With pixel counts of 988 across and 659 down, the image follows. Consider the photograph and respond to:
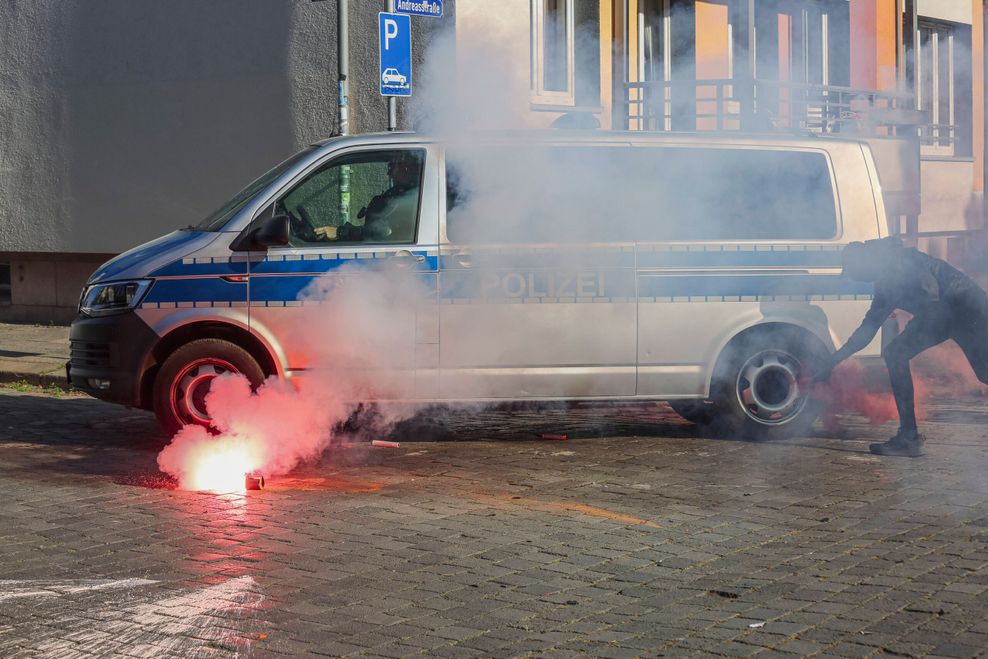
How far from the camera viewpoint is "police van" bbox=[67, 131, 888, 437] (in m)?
8.09

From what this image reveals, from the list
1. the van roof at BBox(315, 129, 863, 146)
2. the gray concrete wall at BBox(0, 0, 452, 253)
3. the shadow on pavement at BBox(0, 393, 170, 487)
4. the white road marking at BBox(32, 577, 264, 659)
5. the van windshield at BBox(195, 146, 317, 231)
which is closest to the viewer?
the white road marking at BBox(32, 577, 264, 659)

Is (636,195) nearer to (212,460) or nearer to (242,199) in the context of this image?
(242,199)

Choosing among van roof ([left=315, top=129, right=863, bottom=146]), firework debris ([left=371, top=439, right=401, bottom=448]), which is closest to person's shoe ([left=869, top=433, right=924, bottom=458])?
van roof ([left=315, top=129, right=863, bottom=146])

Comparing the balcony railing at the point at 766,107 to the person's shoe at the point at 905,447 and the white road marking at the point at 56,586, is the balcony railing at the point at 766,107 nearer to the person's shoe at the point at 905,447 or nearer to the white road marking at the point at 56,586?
the person's shoe at the point at 905,447

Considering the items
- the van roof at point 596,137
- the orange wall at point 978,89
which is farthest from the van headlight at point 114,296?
the orange wall at point 978,89

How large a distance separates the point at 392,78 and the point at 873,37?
966cm

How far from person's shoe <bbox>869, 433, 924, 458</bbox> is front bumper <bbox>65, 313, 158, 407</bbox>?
4.73 m

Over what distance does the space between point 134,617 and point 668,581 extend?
215 cm

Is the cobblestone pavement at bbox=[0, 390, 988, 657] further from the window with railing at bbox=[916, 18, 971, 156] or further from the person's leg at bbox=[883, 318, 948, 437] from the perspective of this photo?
the window with railing at bbox=[916, 18, 971, 156]

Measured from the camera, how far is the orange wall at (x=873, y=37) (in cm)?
1737

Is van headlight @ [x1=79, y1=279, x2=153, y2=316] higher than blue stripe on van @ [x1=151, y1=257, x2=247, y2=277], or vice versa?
blue stripe on van @ [x1=151, y1=257, x2=247, y2=277]

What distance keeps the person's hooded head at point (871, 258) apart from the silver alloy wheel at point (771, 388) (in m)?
0.81

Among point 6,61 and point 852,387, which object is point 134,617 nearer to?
point 852,387

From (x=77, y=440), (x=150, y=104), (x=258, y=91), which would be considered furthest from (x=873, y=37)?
(x=77, y=440)
